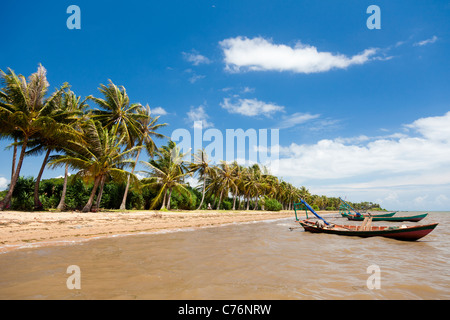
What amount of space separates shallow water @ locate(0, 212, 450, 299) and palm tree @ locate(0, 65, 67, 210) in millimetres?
13342

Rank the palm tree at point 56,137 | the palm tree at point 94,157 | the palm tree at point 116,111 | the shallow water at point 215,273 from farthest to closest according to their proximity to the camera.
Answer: the palm tree at point 116,111 → the palm tree at point 94,157 → the palm tree at point 56,137 → the shallow water at point 215,273

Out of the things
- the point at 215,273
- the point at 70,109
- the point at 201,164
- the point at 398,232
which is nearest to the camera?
the point at 215,273

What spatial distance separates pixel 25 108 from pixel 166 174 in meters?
16.4

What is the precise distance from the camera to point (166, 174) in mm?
31297

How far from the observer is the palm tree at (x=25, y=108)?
17.6m

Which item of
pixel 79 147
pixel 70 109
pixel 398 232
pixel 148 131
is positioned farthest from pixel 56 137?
pixel 398 232

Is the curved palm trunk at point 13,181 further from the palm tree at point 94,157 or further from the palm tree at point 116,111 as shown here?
the palm tree at point 116,111

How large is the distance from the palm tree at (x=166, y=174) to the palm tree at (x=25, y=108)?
12.4 meters

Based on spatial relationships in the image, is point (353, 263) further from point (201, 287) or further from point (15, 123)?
point (15, 123)

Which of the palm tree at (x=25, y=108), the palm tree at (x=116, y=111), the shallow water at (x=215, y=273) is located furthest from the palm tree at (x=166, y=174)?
the shallow water at (x=215, y=273)

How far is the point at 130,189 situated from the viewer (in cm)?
2822

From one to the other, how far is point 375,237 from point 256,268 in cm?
1048

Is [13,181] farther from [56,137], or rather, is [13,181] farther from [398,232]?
[398,232]
